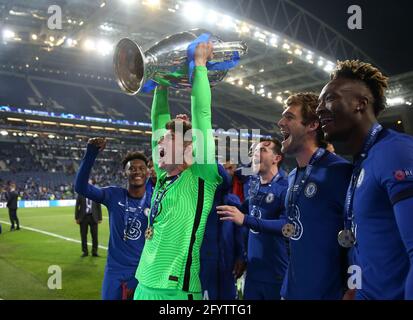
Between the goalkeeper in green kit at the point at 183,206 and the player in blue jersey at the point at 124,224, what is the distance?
1.31 m

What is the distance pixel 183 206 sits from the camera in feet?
6.53

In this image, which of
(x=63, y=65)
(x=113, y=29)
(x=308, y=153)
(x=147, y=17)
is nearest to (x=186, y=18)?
(x=147, y=17)

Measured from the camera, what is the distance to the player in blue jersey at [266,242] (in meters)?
3.15

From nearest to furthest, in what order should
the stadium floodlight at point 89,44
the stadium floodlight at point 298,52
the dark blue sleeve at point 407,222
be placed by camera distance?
the dark blue sleeve at point 407,222, the stadium floodlight at point 89,44, the stadium floodlight at point 298,52

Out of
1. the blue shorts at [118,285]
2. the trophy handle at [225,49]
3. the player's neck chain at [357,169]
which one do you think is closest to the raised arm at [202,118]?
the trophy handle at [225,49]

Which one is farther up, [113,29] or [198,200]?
[113,29]

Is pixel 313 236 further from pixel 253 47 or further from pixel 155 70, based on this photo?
pixel 253 47

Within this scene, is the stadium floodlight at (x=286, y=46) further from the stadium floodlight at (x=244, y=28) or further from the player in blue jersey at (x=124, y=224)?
the player in blue jersey at (x=124, y=224)

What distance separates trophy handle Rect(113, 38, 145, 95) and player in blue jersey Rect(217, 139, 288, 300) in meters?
1.33

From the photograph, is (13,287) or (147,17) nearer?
(13,287)

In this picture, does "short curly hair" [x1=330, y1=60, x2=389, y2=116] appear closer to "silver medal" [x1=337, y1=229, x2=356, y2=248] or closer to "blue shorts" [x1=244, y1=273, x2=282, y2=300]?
"silver medal" [x1=337, y1=229, x2=356, y2=248]

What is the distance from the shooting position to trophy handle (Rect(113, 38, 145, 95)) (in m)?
2.27
